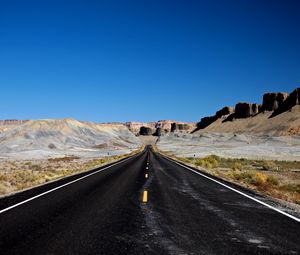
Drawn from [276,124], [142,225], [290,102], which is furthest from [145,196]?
[290,102]

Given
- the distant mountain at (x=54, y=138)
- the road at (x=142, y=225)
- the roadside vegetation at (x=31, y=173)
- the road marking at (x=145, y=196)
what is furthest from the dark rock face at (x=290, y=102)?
the road at (x=142, y=225)

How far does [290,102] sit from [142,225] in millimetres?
183392

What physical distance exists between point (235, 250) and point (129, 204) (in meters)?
5.26

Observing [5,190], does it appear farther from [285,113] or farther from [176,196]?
[285,113]

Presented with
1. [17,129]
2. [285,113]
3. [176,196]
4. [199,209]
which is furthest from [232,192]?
[285,113]

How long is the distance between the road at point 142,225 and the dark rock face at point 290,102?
573ft

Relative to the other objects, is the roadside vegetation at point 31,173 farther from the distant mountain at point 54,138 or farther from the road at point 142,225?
the distant mountain at point 54,138

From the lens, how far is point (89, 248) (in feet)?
20.4

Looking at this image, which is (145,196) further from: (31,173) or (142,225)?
(31,173)

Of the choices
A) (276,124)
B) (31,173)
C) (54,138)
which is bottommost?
(31,173)

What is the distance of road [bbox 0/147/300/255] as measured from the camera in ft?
20.6

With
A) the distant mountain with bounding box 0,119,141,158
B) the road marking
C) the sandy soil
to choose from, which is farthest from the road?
the sandy soil

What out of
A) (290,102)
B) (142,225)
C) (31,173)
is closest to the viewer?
(142,225)

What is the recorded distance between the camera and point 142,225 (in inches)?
317
